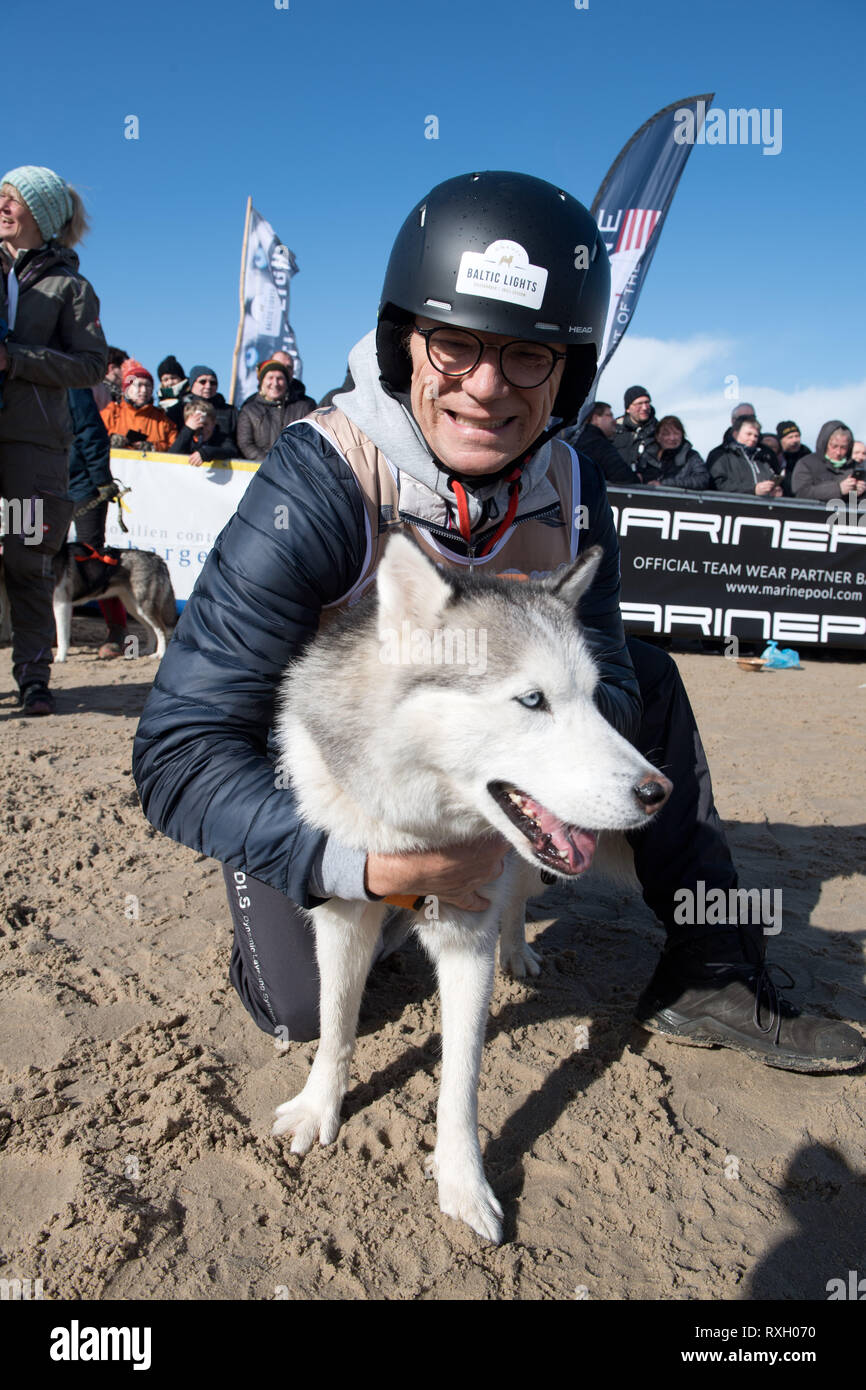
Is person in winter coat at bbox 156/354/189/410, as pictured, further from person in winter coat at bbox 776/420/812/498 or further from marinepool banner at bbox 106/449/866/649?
person in winter coat at bbox 776/420/812/498

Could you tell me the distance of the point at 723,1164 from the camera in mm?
2166

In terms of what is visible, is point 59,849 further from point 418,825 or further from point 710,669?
point 710,669

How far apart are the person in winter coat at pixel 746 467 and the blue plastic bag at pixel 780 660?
77.2 inches

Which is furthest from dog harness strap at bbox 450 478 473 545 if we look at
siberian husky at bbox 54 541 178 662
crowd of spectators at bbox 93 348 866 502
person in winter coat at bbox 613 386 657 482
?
person in winter coat at bbox 613 386 657 482

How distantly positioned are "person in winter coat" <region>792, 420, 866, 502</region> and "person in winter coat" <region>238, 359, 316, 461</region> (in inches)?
237

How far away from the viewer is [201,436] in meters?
9.41

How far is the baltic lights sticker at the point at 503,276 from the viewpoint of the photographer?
2191 millimetres

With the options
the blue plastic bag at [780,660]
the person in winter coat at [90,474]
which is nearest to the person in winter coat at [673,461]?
the blue plastic bag at [780,660]
